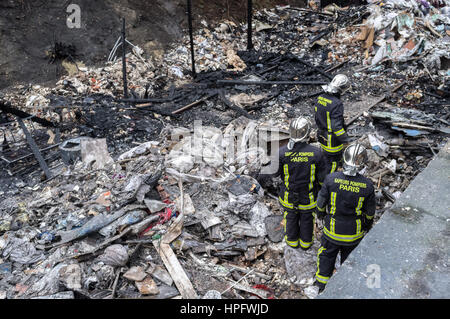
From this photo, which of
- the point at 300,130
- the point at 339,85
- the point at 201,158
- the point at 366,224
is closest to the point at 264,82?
the point at 201,158

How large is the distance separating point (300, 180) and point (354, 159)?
86cm

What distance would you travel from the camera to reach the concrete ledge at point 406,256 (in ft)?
9.88

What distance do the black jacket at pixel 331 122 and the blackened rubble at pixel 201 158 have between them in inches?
40.6

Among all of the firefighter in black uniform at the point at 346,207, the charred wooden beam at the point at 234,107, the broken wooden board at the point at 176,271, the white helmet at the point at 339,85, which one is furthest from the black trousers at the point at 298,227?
the charred wooden beam at the point at 234,107

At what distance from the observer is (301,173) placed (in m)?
4.25

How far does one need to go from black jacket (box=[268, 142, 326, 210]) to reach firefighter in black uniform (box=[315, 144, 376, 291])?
362 millimetres

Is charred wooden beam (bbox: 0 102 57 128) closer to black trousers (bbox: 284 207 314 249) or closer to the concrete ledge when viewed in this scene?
black trousers (bbox: 284 207 314 249)

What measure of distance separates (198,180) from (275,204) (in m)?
1.22

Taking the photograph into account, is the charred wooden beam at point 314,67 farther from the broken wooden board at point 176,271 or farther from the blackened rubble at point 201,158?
the broken wooden board at point 176,271

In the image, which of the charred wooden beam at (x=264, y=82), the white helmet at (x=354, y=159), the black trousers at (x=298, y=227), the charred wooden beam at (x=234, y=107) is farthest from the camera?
the charred wooden beam at (x=264, y=82)

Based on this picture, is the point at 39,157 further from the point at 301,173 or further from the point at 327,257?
the point at 327,257

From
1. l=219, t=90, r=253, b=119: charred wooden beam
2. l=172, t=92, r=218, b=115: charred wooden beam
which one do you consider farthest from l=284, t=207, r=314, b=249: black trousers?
l=172, t=92, r=218, b=115: charred wooden beam

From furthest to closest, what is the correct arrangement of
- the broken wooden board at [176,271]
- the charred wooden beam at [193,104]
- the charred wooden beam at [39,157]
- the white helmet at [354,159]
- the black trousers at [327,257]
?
the charred wooden beam at [193,104] → the charred wooden beam at [39,157] → the black trousers at [327,257] → the broken wooden board at [176,271] → the white helmet at [354,159]
